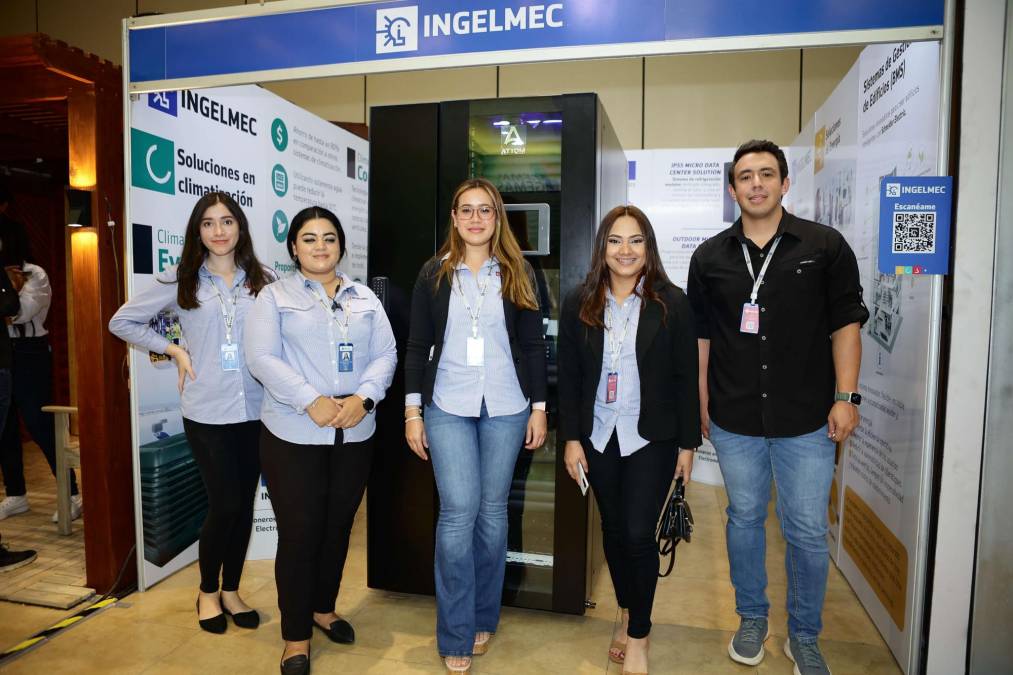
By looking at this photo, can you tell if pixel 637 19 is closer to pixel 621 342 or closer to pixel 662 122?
pixel 621 342

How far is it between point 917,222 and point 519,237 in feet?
4.41

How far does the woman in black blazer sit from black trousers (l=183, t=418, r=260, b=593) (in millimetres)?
1210

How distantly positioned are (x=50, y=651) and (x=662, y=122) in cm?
502

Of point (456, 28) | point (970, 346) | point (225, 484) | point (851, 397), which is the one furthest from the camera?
point (225, 484)

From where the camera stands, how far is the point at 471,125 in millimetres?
2648

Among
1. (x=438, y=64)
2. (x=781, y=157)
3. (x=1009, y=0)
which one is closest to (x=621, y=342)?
(x=781, y=157)

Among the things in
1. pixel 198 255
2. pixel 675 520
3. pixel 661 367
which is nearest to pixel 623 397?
pixel 661 367

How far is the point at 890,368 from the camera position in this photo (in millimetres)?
2473

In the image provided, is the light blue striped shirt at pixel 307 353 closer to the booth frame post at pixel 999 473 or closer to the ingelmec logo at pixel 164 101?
the ingelmec logo at pixel 164 101

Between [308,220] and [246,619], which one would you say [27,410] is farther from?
[308,220]

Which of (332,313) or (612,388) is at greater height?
(332,313)

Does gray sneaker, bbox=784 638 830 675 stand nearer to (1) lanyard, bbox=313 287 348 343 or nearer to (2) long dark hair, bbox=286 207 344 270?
(1) lanyard, bbox=313 287 348 343

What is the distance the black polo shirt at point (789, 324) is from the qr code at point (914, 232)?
0.14m

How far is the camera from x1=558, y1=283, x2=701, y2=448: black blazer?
206 centimetres
